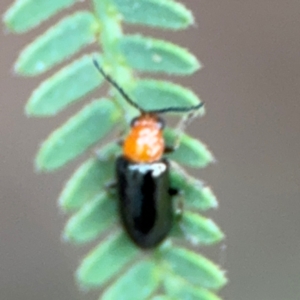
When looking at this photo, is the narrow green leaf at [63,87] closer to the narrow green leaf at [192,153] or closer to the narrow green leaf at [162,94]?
the narrow green leaf at [162,94]

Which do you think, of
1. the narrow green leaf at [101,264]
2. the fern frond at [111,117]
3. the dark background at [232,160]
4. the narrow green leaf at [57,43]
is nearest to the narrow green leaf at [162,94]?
the fern frond at [111,117]

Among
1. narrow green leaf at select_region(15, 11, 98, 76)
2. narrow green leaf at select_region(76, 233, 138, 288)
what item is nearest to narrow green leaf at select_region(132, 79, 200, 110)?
narrow green leaf at select_region(15, 11, 98, 76)

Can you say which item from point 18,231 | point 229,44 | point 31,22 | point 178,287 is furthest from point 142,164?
point 18,231

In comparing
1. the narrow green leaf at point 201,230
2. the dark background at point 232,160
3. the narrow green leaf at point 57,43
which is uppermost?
the dark background at point 232,160

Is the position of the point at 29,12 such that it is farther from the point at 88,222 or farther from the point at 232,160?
the point at 232,160

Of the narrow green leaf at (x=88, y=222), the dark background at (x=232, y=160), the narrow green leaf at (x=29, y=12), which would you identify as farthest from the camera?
the dark background at (x=232, y=160)

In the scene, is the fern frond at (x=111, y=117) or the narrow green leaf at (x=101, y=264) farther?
the narrow green leaf at (x=101, y=264)

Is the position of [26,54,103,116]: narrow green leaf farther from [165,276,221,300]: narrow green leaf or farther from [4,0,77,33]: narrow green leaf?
[165,276,221,300]: narrow green leaf

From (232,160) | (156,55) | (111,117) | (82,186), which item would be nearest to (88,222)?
(82,186)
